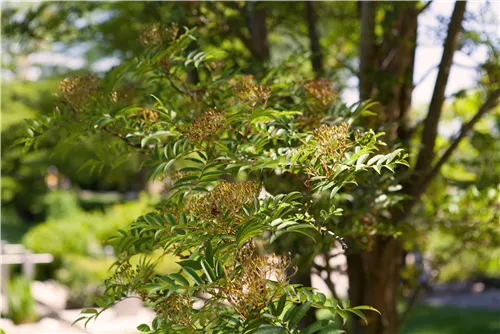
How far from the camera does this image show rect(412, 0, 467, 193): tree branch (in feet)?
9.46

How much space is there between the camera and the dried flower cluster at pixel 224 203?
1.58 m

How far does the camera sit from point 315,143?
5.41 ft

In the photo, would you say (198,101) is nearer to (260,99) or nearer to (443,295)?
(260,99)

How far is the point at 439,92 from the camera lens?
302 cm

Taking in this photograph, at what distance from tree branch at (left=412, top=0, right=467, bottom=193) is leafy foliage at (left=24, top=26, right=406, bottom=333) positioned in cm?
94

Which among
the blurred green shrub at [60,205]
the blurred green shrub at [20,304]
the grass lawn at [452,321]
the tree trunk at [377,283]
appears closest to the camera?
the tree trunk at [377,283]

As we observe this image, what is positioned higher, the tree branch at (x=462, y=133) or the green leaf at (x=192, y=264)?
the tree branch at (x=462, y=133)

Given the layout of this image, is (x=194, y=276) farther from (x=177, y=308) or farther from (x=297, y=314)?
(x=297, y=314)

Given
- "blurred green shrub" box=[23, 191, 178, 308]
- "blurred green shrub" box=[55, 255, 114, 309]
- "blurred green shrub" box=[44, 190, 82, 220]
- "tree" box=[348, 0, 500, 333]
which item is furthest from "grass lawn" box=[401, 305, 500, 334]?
"blurred green shrub" box=[44, 190, 82, 220]

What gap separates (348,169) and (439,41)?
2051 millimetres

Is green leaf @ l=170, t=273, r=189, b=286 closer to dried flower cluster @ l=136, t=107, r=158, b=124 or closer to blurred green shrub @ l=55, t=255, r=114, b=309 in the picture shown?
dried flower cluster @ l=136, t=107, r=158, b=124

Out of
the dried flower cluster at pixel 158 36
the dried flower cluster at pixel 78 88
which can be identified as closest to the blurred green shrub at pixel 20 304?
the dried flower cluster at pixel 78 88

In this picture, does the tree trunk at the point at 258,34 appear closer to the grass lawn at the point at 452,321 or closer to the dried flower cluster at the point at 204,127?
the dried flower cluster at the point at 204,127

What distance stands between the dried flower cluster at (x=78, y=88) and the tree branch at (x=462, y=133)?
1738 mm
